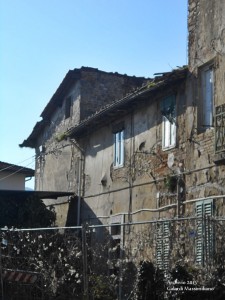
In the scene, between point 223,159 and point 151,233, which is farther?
point 223,159

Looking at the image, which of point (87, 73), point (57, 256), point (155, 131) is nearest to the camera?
point (57, 256)

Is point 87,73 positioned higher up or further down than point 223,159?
higher up

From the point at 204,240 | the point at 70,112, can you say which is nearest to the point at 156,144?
the point at 204,240

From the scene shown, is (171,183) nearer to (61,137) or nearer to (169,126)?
(169,126)

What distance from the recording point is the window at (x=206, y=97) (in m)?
13.0

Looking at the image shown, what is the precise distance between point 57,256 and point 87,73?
11366mm

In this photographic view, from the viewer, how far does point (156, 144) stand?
14.9 meters

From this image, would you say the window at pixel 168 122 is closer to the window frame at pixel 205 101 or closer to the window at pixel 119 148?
the window frame at pixel 205 101

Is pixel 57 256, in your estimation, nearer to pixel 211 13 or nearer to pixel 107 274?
pixel 107 274

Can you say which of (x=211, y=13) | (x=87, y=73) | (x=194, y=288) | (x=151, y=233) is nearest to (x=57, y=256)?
(x=151, y=233)

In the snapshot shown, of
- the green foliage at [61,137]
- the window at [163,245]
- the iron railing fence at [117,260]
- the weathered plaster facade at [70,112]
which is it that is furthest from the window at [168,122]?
the green foliage at [61,137]

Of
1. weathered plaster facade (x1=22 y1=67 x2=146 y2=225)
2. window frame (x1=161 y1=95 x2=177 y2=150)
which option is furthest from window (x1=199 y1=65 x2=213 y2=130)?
weathered plaster facade (x1=22 y1=67 x2=146 y2=225)

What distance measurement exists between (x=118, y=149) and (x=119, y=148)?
0.08 metres

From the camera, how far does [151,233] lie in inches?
378
